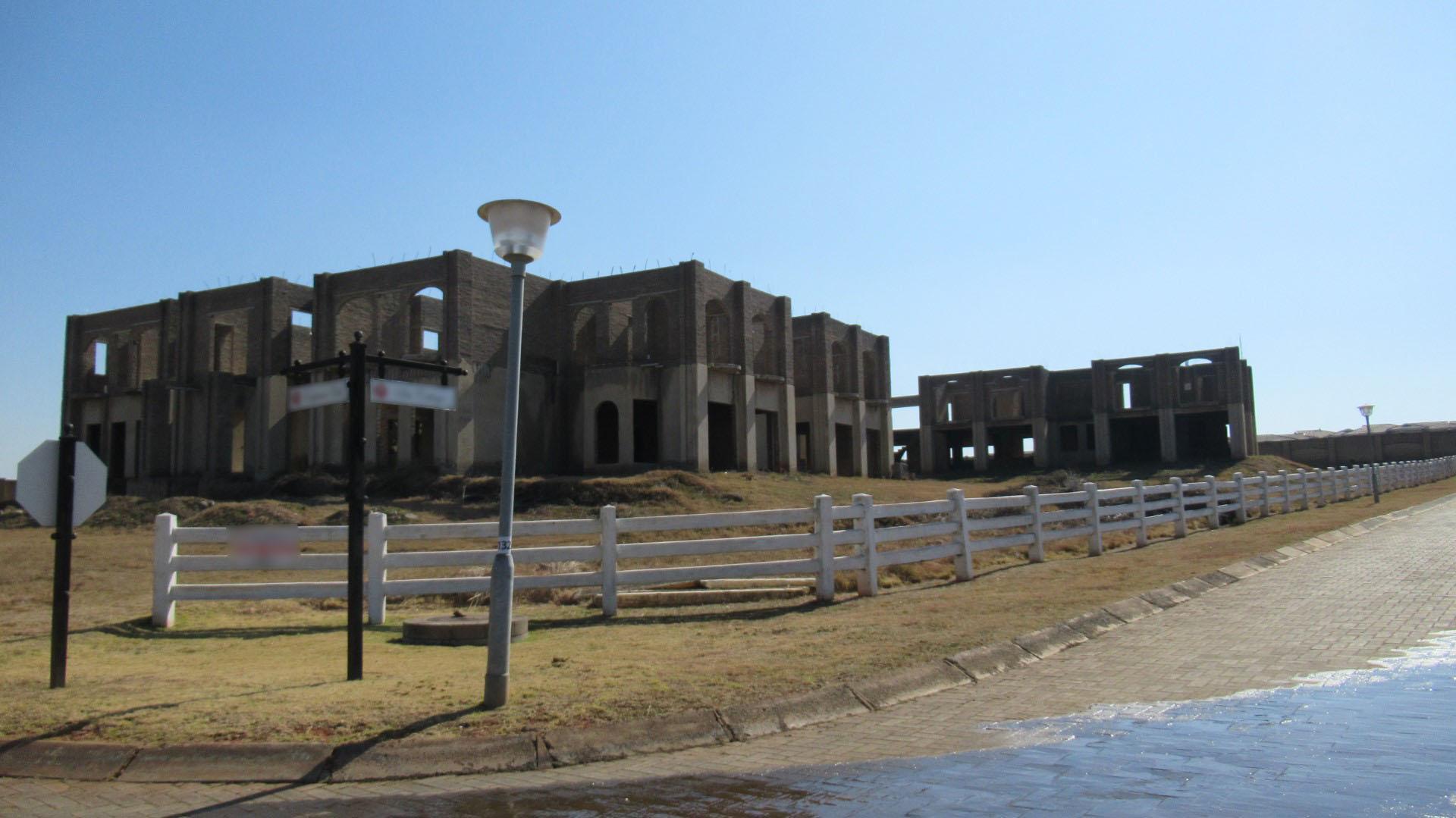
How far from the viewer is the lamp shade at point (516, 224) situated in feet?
21.3

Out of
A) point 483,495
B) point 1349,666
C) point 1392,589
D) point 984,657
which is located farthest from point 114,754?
point 483,495

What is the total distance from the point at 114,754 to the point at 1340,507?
99.0ft

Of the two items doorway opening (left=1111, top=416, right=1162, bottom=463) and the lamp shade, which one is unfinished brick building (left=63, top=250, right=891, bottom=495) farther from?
the lamp shade

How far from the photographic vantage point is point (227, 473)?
42531mm

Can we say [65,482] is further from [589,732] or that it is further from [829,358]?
[829,358]

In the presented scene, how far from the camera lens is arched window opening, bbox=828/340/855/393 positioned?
2071 inches

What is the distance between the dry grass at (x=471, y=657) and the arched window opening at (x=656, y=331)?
1059 inches

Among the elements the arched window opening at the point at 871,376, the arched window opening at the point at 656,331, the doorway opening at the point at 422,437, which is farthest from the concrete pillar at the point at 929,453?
the doorway opening at the point at 422,437

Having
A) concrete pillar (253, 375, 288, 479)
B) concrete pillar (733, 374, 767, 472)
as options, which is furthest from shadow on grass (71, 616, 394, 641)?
concrete pillar (253, 375, 288, 479)

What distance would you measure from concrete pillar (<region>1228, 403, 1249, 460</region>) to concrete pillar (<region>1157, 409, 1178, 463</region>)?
Result: 3035 mm

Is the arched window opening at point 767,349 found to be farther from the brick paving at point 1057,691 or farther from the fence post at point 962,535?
the brick paving at point 1057,691

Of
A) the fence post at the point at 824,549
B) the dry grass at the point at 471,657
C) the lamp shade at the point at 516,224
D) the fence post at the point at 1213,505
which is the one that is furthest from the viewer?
the fence post at the point at 1213,505

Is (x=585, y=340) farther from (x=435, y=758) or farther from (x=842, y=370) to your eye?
(x=435, y=758)

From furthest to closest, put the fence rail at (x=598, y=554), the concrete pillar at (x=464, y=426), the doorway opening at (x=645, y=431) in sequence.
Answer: the doorway opening at (x=645, y=431), the concrete pillar at (x=464, y=426), the fence rail at (x=598, y=554)
